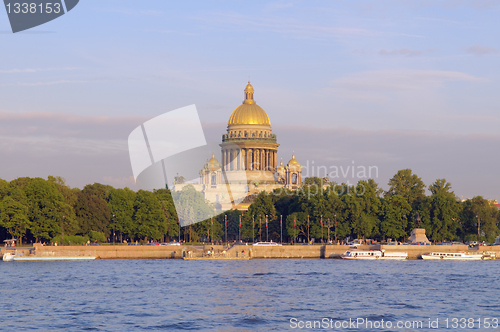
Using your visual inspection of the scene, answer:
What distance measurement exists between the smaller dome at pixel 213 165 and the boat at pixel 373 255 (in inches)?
3022

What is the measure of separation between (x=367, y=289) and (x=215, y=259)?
122ft

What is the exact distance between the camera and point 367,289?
58031 millimetres

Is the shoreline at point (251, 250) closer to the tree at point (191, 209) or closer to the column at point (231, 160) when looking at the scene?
the tree at point (191, 209)

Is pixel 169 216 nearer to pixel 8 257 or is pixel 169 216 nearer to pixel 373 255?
pixel 8 257

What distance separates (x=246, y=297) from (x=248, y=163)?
110 m

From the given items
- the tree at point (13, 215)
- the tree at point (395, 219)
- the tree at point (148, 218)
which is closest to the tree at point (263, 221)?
the tree at point (148, 218)

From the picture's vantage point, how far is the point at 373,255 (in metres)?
93.4

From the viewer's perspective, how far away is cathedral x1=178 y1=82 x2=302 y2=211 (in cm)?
15988

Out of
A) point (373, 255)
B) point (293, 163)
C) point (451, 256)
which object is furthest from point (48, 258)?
point (293, 163)

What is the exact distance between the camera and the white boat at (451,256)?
9212 cm

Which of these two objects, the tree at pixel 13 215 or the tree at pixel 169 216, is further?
the tree at pixel 169 216

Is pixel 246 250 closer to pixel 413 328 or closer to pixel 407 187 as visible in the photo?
pixel 407 187

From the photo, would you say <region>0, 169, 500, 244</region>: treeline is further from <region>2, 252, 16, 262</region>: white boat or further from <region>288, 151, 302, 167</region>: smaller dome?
<region>288, 151, 302, 167</region>: smaller dome

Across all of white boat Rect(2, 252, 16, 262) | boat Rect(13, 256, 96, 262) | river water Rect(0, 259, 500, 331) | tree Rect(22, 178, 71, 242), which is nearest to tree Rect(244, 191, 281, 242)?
tree Rect(22, 178, 71, 242)
